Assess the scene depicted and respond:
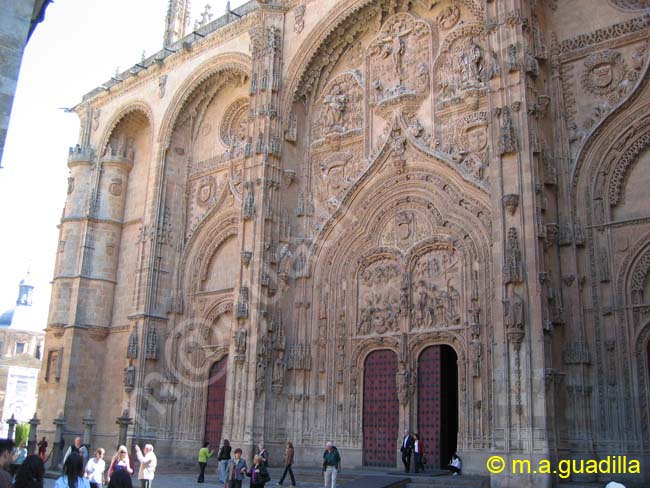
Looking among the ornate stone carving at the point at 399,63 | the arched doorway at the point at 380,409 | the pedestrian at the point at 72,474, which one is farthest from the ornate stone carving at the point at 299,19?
the pedestrian at the point at 72,474

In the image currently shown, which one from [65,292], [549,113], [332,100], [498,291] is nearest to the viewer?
[498,291]

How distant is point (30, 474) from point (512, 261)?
37.0 feet

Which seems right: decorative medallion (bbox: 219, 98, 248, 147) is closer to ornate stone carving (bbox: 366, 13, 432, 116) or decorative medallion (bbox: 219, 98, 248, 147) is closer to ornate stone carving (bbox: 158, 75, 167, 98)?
ornate stone carving (bbox: 158, 75, 167, 98)

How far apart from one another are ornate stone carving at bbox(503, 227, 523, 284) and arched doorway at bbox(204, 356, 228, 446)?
35.4 ft

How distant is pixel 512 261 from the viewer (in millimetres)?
14570

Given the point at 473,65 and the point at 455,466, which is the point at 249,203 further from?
the point at 455,466

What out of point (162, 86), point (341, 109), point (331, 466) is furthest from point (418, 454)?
point (162, 86)

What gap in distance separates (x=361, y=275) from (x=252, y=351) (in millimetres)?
3748

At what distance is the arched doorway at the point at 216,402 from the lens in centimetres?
2175

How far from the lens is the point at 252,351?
1898cm

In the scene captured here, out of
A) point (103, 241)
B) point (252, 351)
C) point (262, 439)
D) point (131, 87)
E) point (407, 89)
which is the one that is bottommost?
point (262, 439)

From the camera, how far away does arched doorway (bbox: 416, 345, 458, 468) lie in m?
16.7

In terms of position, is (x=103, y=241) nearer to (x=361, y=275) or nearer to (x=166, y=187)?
(x=166, y=187)

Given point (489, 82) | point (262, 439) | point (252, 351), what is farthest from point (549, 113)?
point (262, 439)
